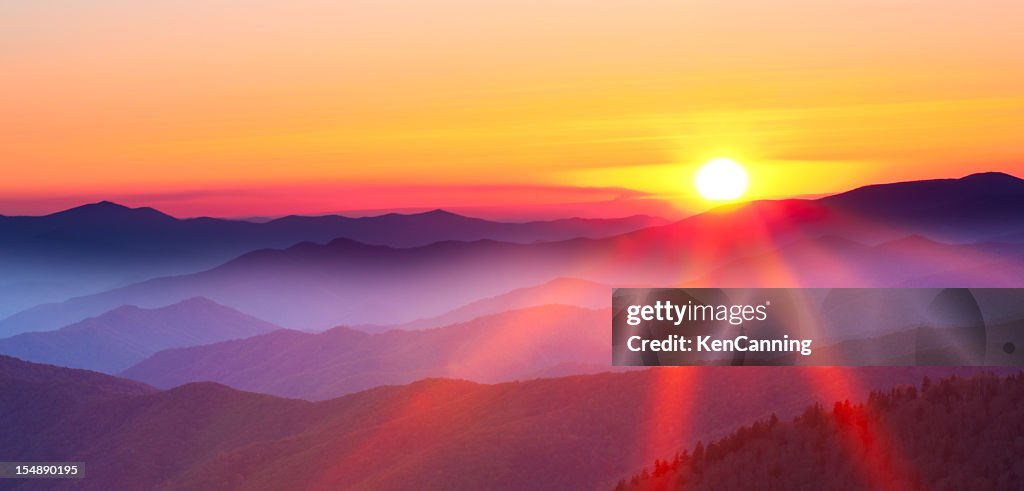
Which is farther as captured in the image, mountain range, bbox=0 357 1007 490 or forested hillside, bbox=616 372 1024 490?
mountain range, bbox=0 357 1007 490

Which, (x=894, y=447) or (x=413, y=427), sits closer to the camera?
(x=894, y=447)

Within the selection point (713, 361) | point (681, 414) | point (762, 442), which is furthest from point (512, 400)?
point (713, 361)

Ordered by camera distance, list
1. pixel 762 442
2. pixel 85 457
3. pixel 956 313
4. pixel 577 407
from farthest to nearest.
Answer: pixel 85 457, pixel 577 407, pixel 762 442, pixel 956 313

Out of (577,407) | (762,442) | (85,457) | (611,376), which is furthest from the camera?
(85,457)

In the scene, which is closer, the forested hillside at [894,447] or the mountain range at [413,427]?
the forested hillside at [894,447]

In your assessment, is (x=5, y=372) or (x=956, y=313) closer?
(x=956, y=313)

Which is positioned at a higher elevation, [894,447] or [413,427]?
[894,447]

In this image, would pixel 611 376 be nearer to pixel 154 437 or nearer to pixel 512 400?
pixel 512 400

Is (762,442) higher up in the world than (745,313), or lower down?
lower down

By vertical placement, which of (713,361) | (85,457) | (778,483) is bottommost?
(85,457)
